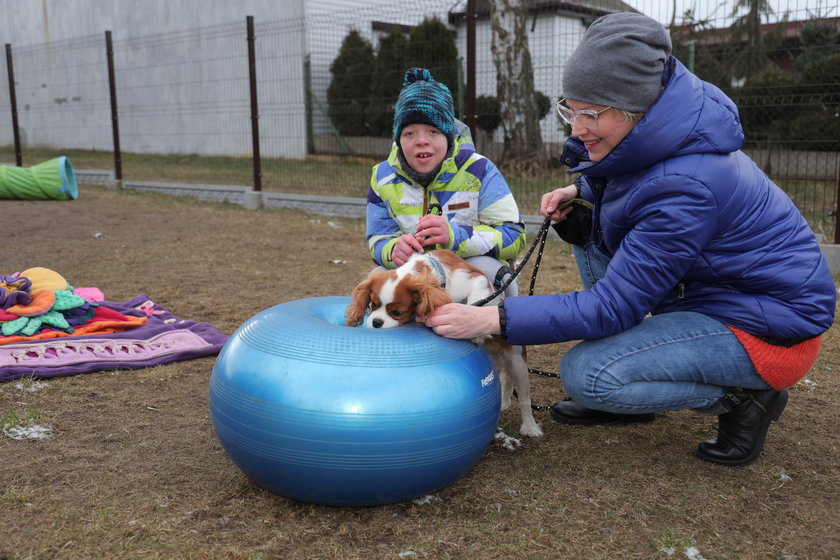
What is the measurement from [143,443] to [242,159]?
14.0 meters

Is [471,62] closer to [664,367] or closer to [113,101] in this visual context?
[664,367]

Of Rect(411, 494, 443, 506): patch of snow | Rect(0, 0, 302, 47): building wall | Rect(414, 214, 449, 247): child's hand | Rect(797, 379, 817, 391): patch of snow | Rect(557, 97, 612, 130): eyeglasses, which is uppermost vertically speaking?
Rect(0, 0, 302, 47): building wall

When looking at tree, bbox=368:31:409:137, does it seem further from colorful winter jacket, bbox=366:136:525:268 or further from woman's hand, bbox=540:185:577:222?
woman's hand, bbox=540:185:577:222

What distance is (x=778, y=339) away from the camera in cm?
295

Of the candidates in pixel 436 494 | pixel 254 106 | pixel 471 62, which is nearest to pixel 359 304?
pixel 436 494

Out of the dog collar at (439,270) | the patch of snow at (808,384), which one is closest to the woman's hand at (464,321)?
the dog collar at (439,270)

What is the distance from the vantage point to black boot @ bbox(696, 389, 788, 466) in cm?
314

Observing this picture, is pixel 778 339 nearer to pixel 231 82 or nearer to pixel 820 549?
pixel 820 549

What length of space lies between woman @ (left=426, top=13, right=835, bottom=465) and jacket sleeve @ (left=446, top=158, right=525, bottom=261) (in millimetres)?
727

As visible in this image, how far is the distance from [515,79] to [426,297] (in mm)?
10975

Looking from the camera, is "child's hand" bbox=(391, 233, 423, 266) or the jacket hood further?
"child's hand" bbox=(391, 233, 423, 266)

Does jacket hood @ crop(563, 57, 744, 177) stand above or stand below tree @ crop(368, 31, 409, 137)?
below

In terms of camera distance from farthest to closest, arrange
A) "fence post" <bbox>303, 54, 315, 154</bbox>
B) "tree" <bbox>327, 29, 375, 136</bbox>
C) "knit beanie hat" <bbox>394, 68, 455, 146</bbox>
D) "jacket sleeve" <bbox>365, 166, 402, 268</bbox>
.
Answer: "fence post" <bbox>303, 54, 315, 154</bbox> → "tree" <bbox>327, 29, 375, 136</bbox> → "jacket sleeve" <bbox>365, 166, 402, 268</bbox> → "knit beanie hat" <bbox>394, 68, 455, 146</bbox>

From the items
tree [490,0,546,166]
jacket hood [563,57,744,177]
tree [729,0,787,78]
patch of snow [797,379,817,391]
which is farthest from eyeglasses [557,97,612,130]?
tree [490,0,546,166]
